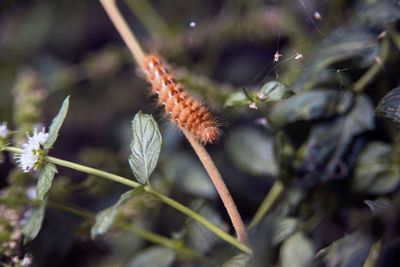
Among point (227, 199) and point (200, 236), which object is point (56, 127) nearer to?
point (227, 199)

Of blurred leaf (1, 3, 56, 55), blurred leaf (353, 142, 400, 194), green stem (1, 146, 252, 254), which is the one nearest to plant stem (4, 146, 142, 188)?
green stem (1, 146, 252, 254)

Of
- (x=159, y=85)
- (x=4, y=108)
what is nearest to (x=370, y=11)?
(x=159, y=85)

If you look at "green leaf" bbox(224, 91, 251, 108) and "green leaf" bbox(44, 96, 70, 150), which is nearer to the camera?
"green leaf" bbox(44, 96, 70, 150)

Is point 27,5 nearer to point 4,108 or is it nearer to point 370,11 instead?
point 4,108

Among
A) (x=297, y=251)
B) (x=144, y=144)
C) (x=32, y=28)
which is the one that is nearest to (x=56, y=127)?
(x=144, y=144)

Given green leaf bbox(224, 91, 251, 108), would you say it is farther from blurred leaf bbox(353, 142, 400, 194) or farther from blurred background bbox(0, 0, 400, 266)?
blurred leaf bbox(353, 142, 400, 194)

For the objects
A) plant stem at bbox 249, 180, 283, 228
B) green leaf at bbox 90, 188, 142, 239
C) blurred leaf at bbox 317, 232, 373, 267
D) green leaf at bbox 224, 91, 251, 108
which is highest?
green leaf at bbox 224, 91, 251, 108

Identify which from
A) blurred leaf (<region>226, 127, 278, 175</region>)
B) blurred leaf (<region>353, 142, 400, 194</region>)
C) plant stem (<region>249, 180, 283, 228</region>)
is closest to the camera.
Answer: blurred leaf (<region>353, 142, 400, 194</region>)

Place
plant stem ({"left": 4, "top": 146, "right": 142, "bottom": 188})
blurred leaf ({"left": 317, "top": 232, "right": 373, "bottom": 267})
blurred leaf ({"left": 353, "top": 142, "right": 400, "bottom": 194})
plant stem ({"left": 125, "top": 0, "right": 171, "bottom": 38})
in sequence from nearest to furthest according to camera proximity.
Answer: blurred leaf ({"left": 317, "top": 232, "right": 373, "bottom": 267})
plant stem ({"left": 4, "top": 146, "right": 142, "bottom": 188})
blurred leaf ({"left": 353, "top": 142, "right": 400, "bottom": 194})
plant stem ({"left": 125, "top": 0, "right": 171, "bottom": 38})
